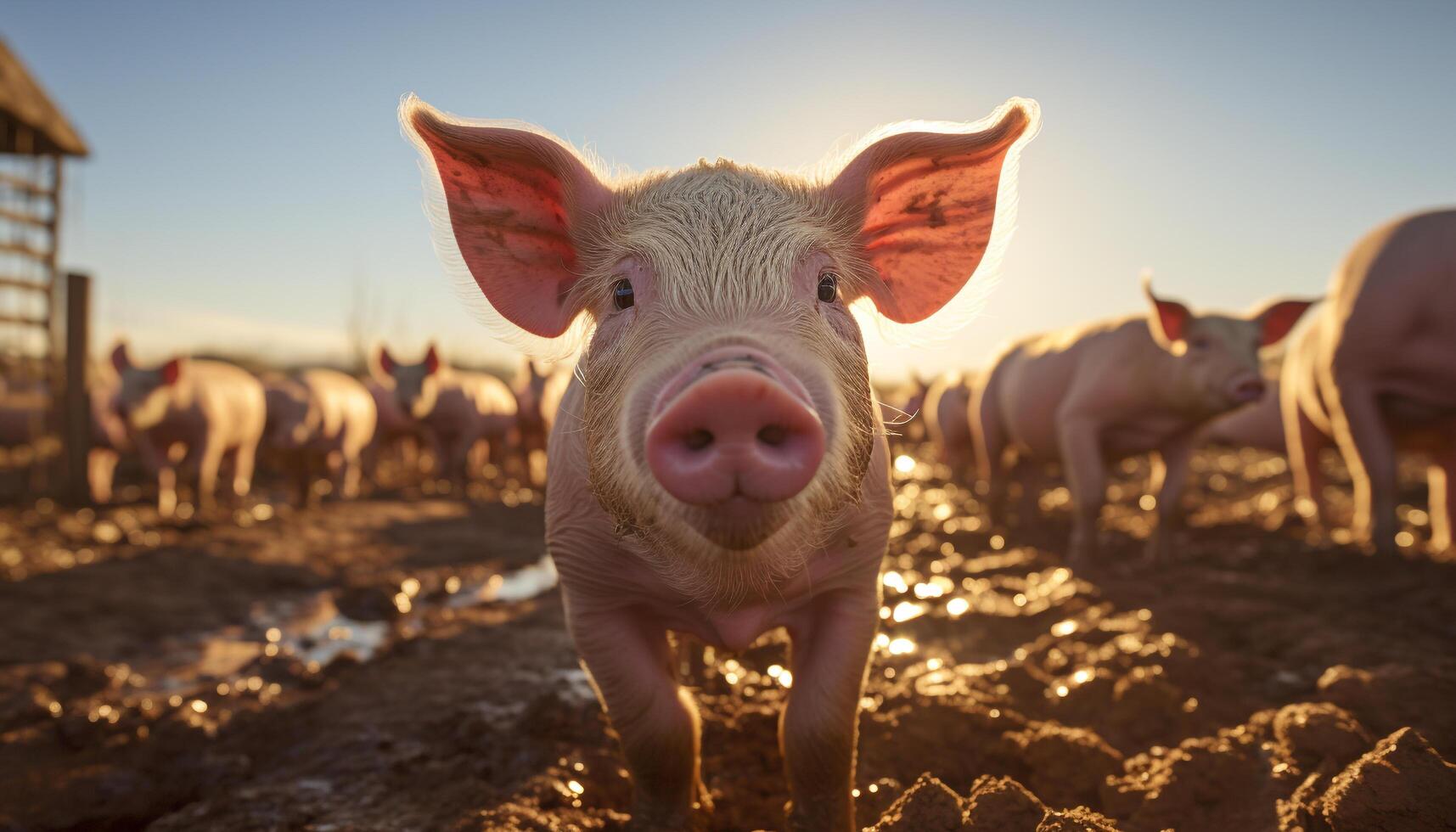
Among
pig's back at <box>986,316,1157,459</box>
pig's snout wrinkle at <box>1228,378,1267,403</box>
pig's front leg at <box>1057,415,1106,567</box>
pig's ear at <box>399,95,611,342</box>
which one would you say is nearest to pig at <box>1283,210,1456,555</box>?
pig's snout wrinkle at <box>1228,378,1267,403</box>

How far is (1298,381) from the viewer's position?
23.1ft

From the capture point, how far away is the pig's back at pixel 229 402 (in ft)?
32.4

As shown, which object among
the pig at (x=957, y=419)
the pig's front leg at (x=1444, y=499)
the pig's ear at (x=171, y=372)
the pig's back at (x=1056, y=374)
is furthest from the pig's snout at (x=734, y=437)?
the pig's ear at (x=171, y=372)

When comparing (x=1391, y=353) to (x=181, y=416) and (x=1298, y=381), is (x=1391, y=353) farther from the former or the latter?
(x=181, y=416)

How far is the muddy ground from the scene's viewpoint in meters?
2.21

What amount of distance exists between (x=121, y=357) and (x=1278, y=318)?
483 inches

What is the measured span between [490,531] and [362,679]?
16.6 ft

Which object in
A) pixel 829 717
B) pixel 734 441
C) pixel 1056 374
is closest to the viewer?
pixel 734 441

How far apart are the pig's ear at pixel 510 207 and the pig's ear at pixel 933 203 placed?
2.47 feet

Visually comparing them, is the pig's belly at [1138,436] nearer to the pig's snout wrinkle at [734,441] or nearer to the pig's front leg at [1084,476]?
the pig's front leg at [1084,476]

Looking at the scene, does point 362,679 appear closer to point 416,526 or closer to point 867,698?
point 867,698

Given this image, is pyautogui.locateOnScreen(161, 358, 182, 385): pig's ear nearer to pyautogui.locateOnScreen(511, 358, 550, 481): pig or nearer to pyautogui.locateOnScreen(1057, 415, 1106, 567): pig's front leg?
pyautogui.locateOnScreen(511, 358, 550, 481): pig

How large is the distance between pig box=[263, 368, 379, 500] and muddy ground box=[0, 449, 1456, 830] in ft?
19.4

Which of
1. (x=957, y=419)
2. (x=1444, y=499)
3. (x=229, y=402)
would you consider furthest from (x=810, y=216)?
(x=229, y=402)
